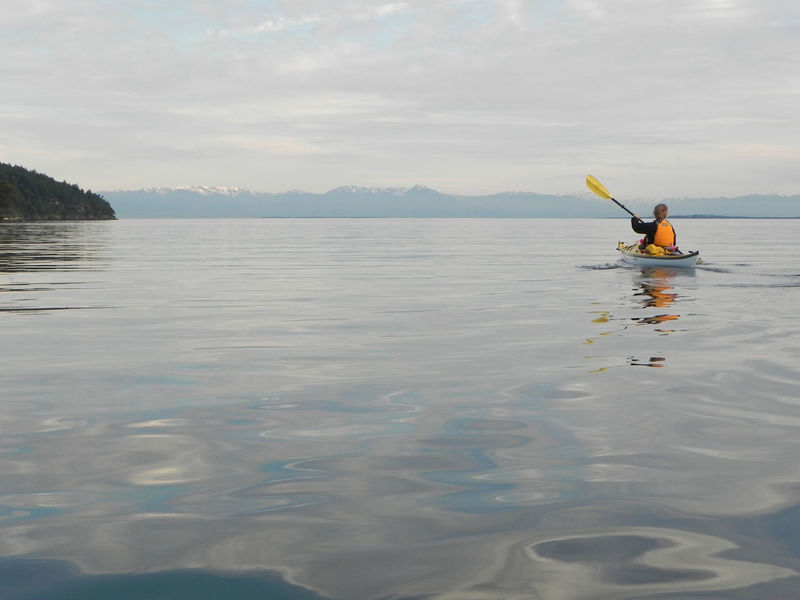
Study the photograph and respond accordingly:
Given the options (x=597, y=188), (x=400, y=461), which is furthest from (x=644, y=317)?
(x=597, y=188)

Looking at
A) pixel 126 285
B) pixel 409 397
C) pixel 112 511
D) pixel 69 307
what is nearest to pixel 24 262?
pixel 126 285

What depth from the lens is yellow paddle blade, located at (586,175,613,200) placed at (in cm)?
2833

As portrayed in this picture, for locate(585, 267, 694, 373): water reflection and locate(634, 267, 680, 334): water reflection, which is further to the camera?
locate(634, 267, 680, 334): water reflection

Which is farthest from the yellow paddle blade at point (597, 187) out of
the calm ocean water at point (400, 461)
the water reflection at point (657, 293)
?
the calm ocean water at point (400, 461)

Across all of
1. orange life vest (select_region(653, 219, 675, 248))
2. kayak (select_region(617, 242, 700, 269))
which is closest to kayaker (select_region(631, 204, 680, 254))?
orange life vest (select_region(653, 219, 675, 248))

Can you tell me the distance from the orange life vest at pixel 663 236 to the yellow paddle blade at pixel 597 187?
3579 mm

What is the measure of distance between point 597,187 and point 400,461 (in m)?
24.7

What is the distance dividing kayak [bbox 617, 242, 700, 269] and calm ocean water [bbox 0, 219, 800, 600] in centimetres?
1188

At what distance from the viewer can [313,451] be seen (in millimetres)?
5711

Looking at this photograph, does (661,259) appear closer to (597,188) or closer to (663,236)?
(663,236)

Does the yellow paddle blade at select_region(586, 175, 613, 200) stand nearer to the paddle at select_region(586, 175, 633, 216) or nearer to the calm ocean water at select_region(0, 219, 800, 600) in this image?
the paddle at select_region(586, 175, 633, 216)

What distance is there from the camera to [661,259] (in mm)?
24578

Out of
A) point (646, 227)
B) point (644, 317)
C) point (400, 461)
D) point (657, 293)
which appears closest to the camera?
point (400, 461)

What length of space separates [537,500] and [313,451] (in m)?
1.76
